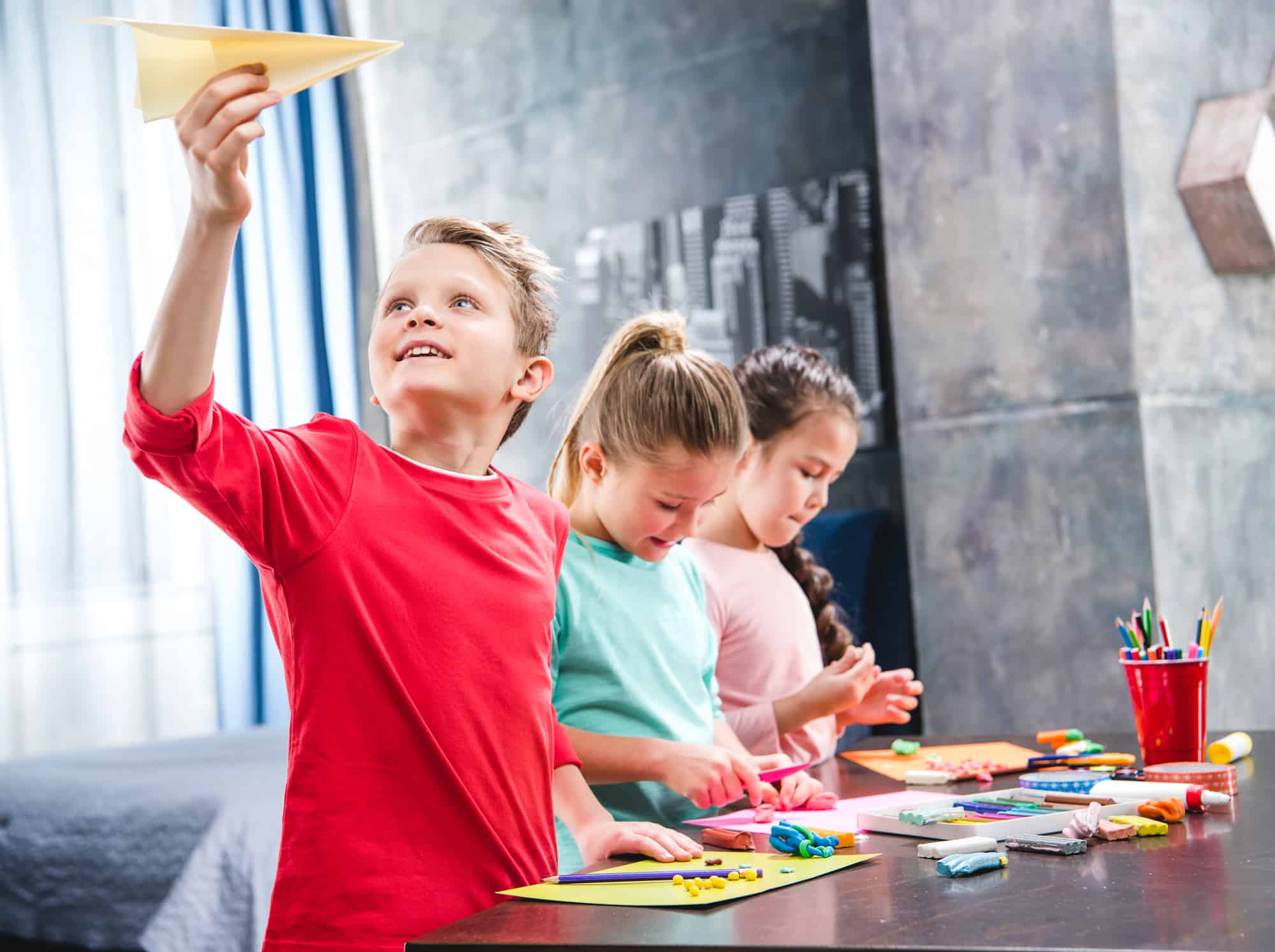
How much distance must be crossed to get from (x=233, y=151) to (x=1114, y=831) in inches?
28.8

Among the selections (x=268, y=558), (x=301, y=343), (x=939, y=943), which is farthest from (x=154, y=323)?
(x=301, y=343)

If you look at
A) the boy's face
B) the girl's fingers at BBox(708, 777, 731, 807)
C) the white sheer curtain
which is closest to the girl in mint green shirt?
the girl's fingers at BBox(708, 777, 731, 807)

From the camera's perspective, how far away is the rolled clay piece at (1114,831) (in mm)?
891

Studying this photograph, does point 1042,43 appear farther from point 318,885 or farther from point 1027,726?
point 318,885

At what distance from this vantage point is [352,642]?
3.09ft

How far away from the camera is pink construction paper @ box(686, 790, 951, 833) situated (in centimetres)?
100

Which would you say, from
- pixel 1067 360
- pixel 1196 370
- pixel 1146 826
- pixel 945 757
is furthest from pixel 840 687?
pixel 1196 370

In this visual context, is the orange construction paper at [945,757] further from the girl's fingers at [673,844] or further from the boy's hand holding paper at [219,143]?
the boy's hand holding paper at [219,143]

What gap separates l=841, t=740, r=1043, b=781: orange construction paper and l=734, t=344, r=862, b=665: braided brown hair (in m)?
0.40

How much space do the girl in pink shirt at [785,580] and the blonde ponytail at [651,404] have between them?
0.30 m

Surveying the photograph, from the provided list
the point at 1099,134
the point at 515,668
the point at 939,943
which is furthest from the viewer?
the point at 1099,134

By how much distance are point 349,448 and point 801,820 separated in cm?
46

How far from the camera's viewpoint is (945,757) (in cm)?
136

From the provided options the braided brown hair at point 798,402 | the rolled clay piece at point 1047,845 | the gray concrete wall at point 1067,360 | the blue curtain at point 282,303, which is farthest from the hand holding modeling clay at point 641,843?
the blue curtain at point 282,303
